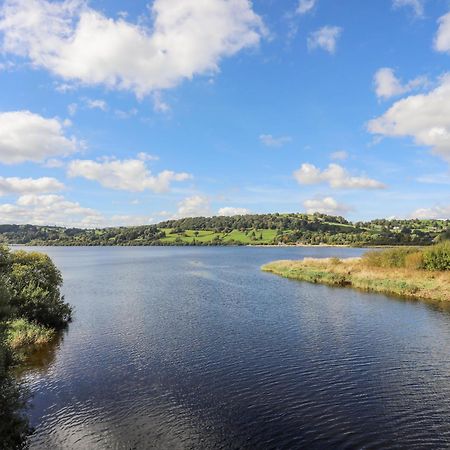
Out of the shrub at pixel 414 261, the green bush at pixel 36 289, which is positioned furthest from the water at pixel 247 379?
the shrub at pixel 414 261

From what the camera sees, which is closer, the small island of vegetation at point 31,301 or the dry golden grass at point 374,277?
the small island of vegetation at point 31,301

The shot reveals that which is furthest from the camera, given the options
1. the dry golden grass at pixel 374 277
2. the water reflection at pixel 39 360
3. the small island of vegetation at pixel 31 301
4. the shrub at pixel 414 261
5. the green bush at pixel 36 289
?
the shrub at pixel 414 261

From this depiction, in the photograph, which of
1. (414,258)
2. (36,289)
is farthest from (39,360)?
(414,258)

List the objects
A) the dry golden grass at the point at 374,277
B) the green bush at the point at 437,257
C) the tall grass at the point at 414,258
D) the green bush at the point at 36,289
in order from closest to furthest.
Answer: the green bush at the point at 36,289 < the dry golden grass at the point at 374,277 < the green bush at the point at 437,257 < the tall grass at the point at 414,258

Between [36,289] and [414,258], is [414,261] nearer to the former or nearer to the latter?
[414,258]

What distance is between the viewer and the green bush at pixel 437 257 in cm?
4831

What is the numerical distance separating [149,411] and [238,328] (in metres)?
14.9

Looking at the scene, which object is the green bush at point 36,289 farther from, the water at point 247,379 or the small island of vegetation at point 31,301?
the water at point 247,379

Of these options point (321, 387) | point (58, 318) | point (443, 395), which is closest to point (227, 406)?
point (321, 387)

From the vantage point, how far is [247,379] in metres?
20.2

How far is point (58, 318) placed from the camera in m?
31.6

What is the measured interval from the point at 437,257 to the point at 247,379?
39299 mm

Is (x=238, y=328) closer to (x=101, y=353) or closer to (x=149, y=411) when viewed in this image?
(x=101, y=353)

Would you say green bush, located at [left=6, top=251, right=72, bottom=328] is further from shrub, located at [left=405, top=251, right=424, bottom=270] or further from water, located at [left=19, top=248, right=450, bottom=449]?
shrub, located at [left=405, top=251, right=424, bottom=270]
